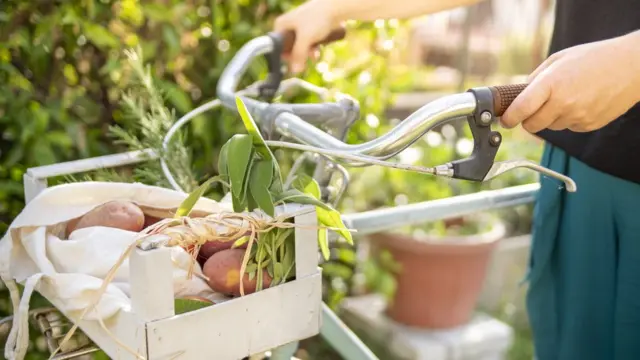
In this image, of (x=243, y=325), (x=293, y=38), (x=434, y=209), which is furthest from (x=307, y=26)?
(x=243, y=325)

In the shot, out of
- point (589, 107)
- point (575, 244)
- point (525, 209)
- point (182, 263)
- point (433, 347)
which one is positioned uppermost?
point (589, 107)

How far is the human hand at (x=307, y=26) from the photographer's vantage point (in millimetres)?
1133

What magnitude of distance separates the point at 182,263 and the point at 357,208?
1.40m

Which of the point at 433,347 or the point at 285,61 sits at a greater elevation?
the point at 285,61

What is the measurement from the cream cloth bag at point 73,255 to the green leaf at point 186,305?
0.08 ft

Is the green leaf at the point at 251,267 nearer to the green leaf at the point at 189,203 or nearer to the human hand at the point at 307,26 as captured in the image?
the green leaf at the point at 189,203

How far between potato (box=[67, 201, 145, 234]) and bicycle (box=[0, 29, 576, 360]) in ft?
0.43

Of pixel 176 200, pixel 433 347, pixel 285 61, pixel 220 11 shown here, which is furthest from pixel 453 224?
pixel 176 200

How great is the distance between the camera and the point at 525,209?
267 cm

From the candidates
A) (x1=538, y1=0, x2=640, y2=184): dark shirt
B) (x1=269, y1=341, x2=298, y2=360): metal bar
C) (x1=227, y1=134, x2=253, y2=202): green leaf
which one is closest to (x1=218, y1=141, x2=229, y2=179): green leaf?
(x1=227, y1=134, x2=253, y2=202): green leaf

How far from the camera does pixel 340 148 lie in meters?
0.78

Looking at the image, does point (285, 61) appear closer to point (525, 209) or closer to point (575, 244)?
point (575, 244)

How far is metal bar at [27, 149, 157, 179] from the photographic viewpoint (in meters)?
0.94

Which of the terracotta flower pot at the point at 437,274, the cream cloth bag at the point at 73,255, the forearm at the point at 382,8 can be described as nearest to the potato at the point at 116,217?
the cream cloth bag at the point at 73,255
